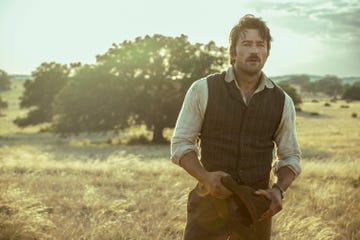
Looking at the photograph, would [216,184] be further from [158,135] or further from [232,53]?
[158,135]

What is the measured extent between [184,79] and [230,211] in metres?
30.8

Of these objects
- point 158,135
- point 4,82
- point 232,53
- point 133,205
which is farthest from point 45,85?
point 232,53

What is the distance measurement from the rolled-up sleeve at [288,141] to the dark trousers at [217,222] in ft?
1.42

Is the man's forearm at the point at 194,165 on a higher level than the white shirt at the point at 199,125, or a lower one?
lower

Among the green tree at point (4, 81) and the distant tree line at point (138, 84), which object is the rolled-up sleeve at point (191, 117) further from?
the green tree at point (4, 81)

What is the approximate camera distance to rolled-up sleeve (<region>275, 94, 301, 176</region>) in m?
3.04

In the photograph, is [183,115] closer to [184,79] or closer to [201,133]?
[201,133]

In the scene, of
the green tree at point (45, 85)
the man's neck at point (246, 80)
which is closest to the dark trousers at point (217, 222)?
the man's neck at point (246, 80)

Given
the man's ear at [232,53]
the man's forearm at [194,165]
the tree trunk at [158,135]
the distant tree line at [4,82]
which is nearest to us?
the man's forearm at [194,165]

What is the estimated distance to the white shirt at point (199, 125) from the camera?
2908mm

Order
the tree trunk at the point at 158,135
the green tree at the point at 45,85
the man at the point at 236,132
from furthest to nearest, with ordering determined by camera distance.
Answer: the green tree at the point at 45,85, the tree trunk at the point at 158,135, the man at the point at 236,132

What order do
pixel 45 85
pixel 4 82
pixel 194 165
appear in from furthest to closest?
1. pixel 4 82
2. pixel 45 85
3. pixel 194 165

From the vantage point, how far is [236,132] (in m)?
2.91

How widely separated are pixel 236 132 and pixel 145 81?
30994 mm
